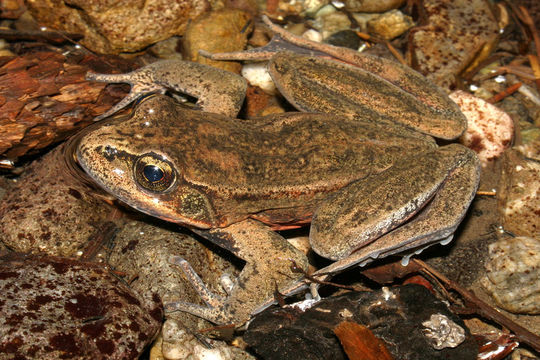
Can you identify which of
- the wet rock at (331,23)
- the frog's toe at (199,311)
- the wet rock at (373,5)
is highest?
the wet rock at (373,5)

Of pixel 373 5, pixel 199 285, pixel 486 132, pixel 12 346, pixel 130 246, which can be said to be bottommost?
pixel 199 285

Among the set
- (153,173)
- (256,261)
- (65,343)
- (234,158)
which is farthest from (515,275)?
(65,343)

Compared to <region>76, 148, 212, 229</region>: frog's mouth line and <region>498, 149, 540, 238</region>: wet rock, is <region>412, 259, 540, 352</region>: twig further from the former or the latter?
<region>76, 148, 212, 229</region>: frog's mouth line

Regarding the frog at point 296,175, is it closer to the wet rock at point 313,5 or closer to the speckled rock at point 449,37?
the speckled rock at point 449,37

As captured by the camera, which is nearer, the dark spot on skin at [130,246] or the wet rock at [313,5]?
the dark spot on skin at [130,246]

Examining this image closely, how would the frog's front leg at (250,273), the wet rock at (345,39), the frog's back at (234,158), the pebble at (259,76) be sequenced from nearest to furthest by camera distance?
the frog's back at (234,158)
the frog's front leg at (250,273)
the pebble at (259,76)
the wet rock at (345,39)

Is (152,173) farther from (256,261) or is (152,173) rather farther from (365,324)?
(365,324)

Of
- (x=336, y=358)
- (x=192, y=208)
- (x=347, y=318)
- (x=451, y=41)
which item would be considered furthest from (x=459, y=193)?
(x=451, y=41)

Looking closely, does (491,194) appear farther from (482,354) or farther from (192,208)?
(192,208)

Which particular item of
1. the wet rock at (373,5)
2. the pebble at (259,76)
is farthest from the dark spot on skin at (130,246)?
the wet rock at (373,5)
